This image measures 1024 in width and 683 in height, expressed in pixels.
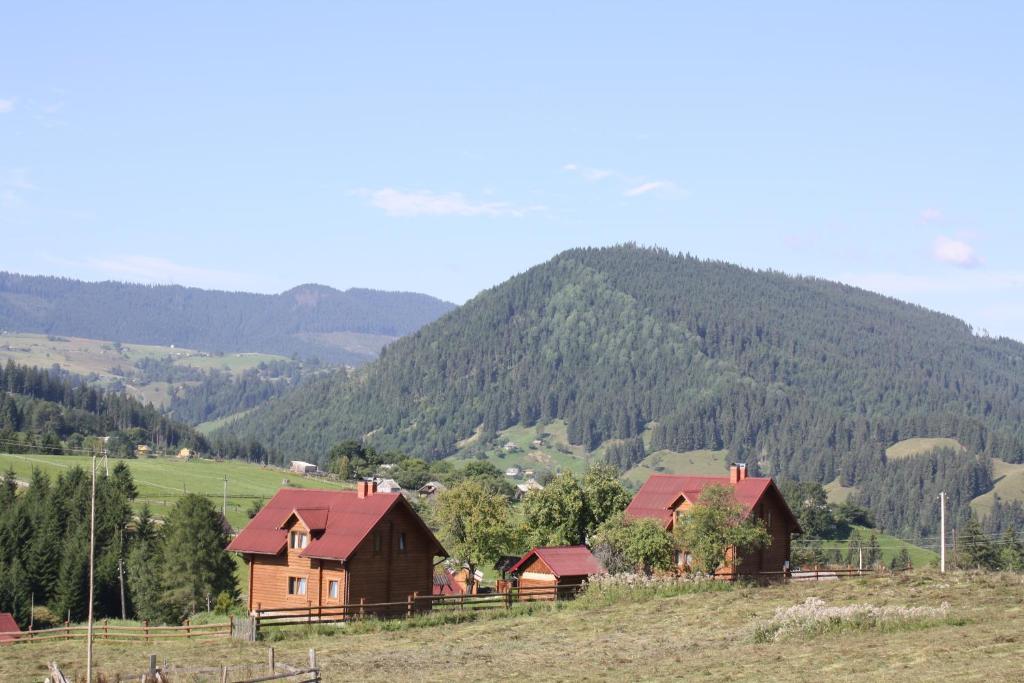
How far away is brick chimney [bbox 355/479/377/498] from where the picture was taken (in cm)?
7225

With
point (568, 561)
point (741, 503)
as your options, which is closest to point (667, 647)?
point (741, 503)

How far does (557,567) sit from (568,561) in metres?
1.45

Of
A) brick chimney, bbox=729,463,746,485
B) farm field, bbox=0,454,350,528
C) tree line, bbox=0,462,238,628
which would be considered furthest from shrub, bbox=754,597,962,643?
farm field, bbox=0,454,350,528

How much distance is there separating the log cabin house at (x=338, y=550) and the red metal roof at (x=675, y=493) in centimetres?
1506

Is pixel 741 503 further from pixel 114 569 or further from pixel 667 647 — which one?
pixel 114 569

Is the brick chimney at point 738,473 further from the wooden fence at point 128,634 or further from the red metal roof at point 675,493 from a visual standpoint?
the wooden fence at point 128,634

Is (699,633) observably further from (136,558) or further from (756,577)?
(136,558)

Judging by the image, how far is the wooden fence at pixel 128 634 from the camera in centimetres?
5534

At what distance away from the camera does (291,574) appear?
231ft

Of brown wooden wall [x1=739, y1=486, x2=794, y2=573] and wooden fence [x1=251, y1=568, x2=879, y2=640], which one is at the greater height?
brown wooden wall [x1=739, y1=486, x2=794, y2=573]

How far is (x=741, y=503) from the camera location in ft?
251

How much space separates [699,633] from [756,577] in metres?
20.0

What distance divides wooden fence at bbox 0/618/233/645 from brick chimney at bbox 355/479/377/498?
16.3 m

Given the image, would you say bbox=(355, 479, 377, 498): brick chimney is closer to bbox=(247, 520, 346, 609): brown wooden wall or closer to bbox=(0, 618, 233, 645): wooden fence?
bbox=(247, 520, 346, 609): brown wooden wall
